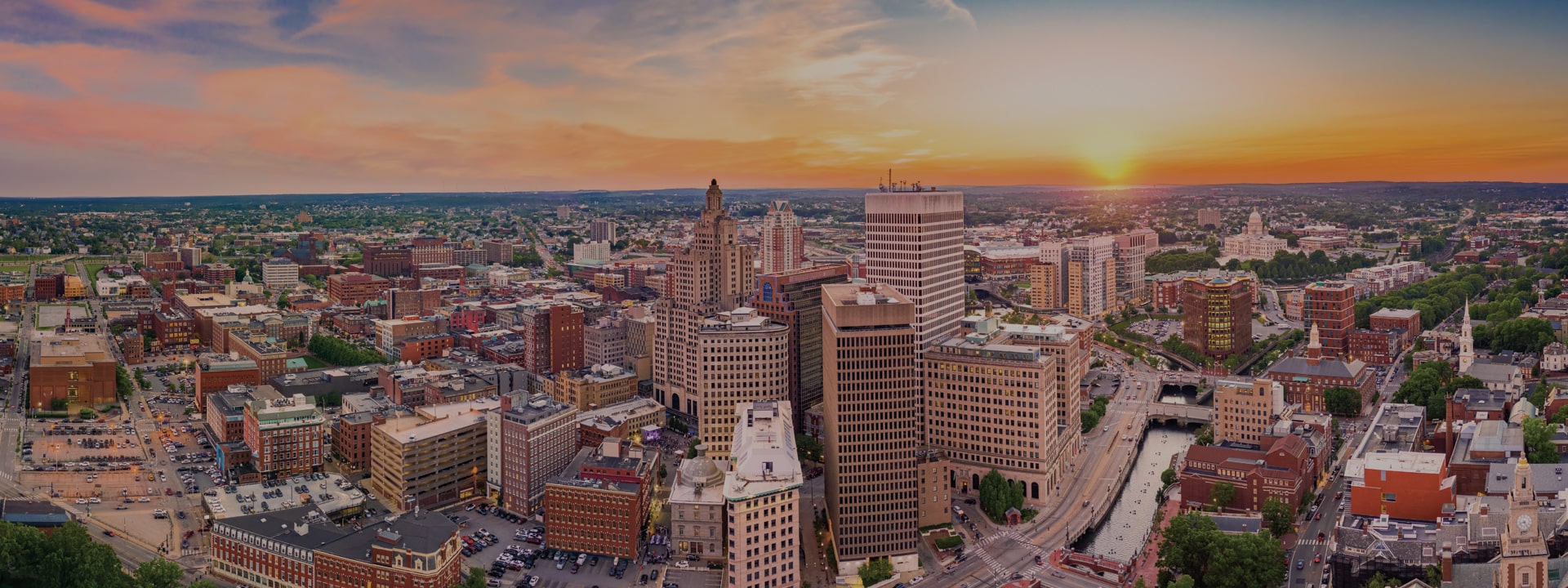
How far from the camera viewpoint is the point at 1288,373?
344 ft

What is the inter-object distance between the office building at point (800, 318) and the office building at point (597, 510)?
24252mm

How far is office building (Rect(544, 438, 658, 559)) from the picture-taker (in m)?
70.8

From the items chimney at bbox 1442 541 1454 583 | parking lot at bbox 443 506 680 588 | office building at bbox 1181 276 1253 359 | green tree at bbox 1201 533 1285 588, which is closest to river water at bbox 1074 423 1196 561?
green tree at bbox 1201 533 1285 588

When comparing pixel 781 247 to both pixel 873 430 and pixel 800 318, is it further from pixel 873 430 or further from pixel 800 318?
pixel 873 430

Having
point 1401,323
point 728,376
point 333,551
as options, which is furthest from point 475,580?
point 1401,323

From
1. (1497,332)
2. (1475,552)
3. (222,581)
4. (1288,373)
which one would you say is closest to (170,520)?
(222,581)

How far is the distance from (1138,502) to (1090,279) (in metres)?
81.8

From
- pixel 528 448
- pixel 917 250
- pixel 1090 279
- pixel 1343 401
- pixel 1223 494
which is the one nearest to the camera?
pixel 1223 494

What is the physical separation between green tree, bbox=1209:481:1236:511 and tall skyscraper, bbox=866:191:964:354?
2280 centimetres

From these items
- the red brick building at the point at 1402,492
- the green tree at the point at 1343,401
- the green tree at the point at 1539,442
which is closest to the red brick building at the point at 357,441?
the red brick building at the point at 1402,492

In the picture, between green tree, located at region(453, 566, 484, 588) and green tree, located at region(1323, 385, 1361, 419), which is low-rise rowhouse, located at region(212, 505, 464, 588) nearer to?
green tree, located at region(453, 566, 484, 588)

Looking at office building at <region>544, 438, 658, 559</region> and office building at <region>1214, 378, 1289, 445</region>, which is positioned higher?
office building at <region>1214, 378, 1289, 445</region>

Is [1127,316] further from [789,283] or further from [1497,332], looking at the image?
[789,283]

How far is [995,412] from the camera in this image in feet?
271
